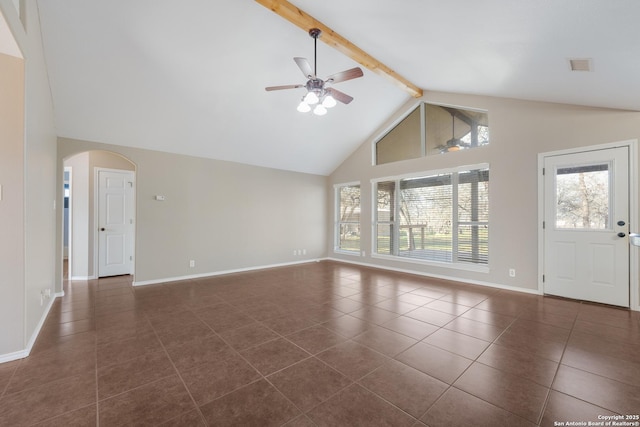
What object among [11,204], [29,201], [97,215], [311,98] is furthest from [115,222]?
[311,98]

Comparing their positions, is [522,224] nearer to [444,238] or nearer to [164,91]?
[444,238]

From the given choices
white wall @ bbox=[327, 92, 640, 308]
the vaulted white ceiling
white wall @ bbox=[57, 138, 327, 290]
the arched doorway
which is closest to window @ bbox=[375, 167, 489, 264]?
white wall @ bbox=[327, 92, 640, 308]

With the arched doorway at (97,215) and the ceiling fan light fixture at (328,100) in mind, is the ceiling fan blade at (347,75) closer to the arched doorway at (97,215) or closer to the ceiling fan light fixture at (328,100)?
the ceiling fan light fixture at (328,100)

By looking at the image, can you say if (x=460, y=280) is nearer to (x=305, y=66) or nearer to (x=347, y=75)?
(x=347, y=75)

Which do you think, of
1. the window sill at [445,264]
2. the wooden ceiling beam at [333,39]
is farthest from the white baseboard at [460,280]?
the wooden ceiling beam at [333,39]

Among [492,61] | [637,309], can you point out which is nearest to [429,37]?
[492,61]

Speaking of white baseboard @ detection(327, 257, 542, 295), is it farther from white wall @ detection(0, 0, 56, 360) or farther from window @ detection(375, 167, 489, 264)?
white wall @ detection(0, 0, 56, 360)

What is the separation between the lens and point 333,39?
345cm

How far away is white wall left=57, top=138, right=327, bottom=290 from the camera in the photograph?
4676 mm

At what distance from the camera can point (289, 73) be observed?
4.02 meters

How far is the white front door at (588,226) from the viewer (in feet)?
11.2

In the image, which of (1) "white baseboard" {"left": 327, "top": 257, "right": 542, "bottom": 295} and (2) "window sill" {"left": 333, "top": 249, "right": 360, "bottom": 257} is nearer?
(1) "white baseboard" {"left": 327, "top": 257, "right": 542, "bottom": 295}

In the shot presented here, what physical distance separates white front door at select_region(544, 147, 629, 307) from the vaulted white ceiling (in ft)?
2.68

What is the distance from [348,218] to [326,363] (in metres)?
5.21
